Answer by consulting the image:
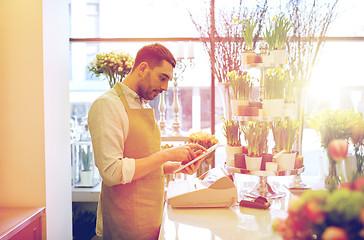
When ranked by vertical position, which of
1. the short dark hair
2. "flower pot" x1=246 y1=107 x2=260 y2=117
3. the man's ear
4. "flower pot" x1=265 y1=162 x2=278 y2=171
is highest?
the short dark hair

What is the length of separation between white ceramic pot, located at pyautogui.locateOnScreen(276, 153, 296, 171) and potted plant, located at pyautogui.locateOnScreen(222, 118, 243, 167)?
0.24 metres

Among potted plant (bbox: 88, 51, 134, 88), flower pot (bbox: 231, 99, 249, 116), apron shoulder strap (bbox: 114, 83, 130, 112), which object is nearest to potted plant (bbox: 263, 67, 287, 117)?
flower pot (bbox: 231, 99, 249, 116)

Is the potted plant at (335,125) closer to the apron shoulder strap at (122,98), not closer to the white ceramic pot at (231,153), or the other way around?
the white ceramic pot at (231,153)

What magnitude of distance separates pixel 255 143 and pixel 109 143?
32.0 inches

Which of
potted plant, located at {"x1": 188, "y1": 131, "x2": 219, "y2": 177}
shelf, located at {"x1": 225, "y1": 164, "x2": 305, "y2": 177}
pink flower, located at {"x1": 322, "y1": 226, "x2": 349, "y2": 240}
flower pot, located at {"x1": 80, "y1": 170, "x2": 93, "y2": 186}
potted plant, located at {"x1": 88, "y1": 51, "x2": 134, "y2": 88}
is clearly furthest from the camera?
flower pot, located at {"x1": 80, "y1": 170, "x2": 93, "y2": 186}

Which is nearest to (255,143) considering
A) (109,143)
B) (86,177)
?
(109,143)

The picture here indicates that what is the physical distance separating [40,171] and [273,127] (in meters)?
1.36

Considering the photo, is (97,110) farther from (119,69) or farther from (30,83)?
(119,69)

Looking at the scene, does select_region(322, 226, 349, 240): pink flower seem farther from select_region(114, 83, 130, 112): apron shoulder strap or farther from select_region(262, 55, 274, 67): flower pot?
select_region(262, 55, 274, 67): flower pot

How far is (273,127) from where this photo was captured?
1935mm

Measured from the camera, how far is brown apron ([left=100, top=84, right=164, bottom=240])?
62.9 inches

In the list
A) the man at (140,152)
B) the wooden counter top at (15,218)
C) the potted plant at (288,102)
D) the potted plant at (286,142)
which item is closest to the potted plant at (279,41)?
the potted plant at (288,102)

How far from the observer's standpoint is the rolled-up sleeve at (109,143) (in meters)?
1.41

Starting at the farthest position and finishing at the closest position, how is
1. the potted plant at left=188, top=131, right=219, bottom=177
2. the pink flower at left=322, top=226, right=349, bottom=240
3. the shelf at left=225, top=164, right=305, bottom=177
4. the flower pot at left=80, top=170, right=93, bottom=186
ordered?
the flower pot at left=80, top=170, right=93, bottom=186 < the potted plant at left=188, top=131, right=219, bottom=177 < the shelf at left=225, top=164, right=305, bottom=177 < the pink flower at left=322, top=226, right=349, bottom=240
